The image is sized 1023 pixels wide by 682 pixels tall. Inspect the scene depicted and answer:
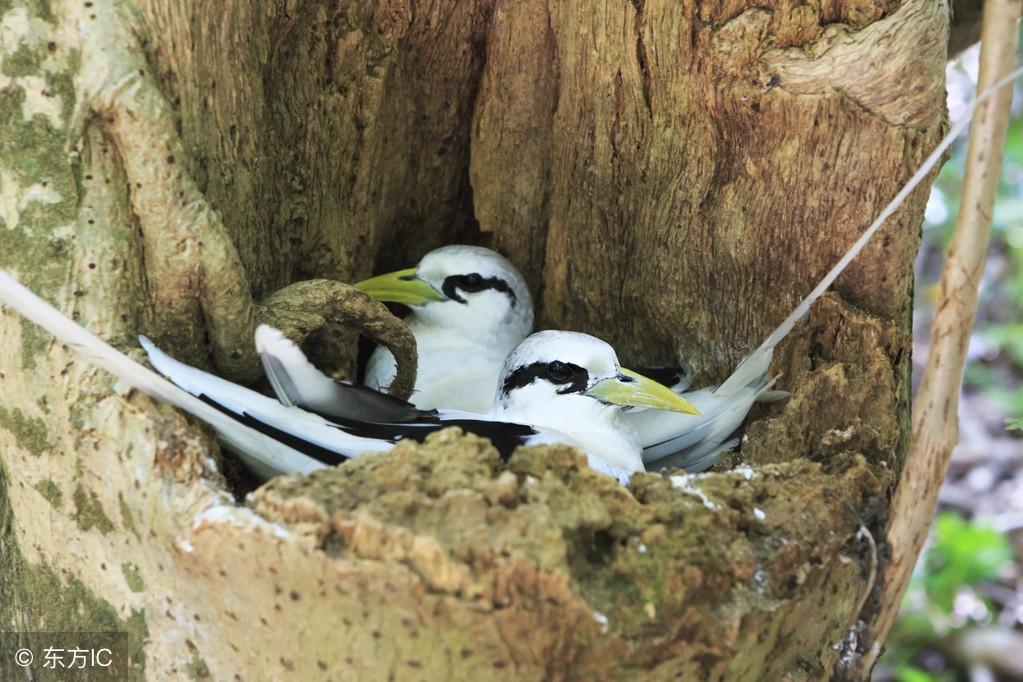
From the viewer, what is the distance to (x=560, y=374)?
11.0 feet

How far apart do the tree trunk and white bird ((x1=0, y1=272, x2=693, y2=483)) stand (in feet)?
0.39

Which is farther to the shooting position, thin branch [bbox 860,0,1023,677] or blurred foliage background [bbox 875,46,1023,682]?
blurred foliage background [bbox 875,46,1023,682]

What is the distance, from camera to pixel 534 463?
240 centimetres

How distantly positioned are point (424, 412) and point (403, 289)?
1.13 m

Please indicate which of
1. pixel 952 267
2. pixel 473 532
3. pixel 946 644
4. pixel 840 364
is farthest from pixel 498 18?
pixel 946 644

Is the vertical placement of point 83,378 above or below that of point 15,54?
below

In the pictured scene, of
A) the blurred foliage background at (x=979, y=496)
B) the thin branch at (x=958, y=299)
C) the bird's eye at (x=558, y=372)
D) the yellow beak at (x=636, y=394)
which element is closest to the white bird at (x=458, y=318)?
the bird's eye at (x=558, y=372)

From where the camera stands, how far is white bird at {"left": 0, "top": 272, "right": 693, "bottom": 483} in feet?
8.32

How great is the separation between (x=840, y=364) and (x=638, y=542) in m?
1.03

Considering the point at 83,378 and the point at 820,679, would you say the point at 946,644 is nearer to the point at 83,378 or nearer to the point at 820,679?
the point at 820,679

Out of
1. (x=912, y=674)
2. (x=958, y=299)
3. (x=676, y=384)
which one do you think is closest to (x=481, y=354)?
(x=676, y=384)

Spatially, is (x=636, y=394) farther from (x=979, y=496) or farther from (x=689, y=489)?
(x=979, y=496)

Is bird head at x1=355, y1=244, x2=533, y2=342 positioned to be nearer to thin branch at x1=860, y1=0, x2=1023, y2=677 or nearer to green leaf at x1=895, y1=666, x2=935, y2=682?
thin branch at x1=860, y1=0, x2=1023, y2=677

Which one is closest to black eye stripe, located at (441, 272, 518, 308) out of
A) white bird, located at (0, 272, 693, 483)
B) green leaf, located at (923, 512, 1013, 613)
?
white bird, located at (0, 272, 693, 483)
